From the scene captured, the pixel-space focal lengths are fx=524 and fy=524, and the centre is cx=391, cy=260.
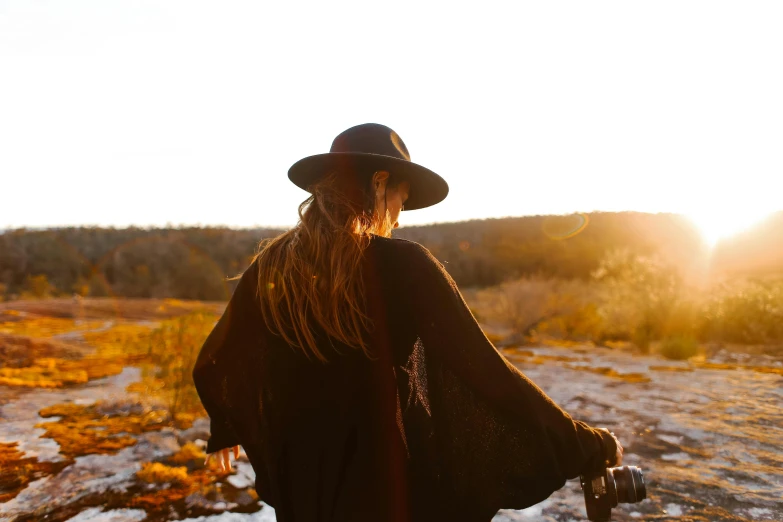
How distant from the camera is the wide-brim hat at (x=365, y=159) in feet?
4.91

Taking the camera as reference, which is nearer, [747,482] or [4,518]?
[4,518]

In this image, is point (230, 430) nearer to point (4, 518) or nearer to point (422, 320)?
point (422, 320)

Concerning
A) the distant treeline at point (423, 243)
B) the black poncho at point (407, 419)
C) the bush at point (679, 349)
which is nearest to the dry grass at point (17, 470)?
the black poncho at point (407, 419)

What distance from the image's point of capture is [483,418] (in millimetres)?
1453

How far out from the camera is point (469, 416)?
1455mm

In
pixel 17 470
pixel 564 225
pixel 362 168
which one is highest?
pixel 564 225

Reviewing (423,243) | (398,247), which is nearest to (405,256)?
(398,247)

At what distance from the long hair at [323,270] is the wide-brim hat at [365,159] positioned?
43 mm

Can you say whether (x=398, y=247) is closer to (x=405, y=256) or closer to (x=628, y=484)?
(x=405, y=256)

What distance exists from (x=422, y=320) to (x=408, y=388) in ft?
0.66

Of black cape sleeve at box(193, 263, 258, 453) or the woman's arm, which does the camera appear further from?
black cape sleeve at box(193, 263, 258, 453)

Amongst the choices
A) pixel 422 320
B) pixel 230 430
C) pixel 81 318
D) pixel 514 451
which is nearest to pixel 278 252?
pixel 422 320

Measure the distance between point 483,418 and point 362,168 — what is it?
0.78 metres

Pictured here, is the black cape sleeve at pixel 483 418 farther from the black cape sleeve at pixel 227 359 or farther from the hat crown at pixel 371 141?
the black cape sleeve at pixel 227 359
